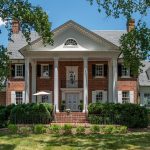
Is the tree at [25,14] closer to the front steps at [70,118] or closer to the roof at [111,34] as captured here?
the front steps at [70,118]

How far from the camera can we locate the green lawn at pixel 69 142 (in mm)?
19492

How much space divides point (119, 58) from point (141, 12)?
64.6 feet

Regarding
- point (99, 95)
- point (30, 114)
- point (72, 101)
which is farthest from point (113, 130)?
point (99, 95)

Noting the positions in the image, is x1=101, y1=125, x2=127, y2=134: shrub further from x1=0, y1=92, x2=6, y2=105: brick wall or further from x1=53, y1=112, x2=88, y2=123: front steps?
x1=0, y1=92, x2=6, y2=105: brick wall

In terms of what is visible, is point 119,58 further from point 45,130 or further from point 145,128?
point 45,130

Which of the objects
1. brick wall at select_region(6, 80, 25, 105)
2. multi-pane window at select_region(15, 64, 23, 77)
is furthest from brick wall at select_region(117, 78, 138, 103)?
multi-pane window at select_region(15, 64, 23, 77)

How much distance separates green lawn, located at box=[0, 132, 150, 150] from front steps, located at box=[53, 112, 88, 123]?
40.7 feet

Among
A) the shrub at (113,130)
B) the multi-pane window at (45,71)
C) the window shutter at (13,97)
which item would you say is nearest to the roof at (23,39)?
the multi-pane window at (45,71)

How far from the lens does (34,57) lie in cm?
4175

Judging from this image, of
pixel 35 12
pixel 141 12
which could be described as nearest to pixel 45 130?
pixel 35 12

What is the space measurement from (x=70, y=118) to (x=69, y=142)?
54.1 feet

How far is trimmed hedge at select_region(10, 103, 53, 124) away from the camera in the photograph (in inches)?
1288

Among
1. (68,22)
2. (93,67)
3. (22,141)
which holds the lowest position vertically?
(22,141)

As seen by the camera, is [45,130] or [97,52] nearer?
[45,130]
